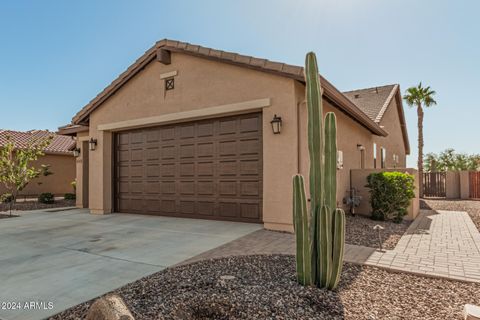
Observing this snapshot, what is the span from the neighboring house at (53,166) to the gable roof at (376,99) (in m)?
17.6

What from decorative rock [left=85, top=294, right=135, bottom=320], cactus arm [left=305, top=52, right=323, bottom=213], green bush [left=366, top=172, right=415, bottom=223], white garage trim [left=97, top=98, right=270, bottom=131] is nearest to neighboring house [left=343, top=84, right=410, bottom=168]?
green bush [left=366, top=172, right=415, bottom=223]

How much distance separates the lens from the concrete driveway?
3.39 meters

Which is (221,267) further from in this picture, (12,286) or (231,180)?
(231,180)

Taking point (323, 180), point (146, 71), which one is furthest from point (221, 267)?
point (146, 71)

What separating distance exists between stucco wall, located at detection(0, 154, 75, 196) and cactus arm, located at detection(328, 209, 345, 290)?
19.8 m

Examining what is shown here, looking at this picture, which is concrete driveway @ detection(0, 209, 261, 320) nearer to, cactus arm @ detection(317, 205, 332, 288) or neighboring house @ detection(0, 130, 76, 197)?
cactus arm @ detection(317, 205, 332, 288)

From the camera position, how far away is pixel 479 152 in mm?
25953

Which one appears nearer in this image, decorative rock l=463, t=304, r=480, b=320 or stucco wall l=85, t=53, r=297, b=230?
decorative rock l=463, t=304, r=480, b=320

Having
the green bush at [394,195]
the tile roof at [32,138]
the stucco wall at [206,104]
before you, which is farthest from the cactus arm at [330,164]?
the tile roof at [32,138]

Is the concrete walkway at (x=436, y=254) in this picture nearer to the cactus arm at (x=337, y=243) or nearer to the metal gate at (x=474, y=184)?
the cactus arm at (x=337, y=243)

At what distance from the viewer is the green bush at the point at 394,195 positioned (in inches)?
328

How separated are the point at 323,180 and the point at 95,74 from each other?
13362 mm

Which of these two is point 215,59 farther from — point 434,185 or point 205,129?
point 434,185

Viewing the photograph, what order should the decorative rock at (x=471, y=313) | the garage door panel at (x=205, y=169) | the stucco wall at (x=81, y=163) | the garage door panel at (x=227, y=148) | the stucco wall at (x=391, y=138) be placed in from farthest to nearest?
the stucco wall at (x=391, y=138)
the stucco wall at (x=81, y=163)
the garage door panel at (x=205, y=169)
the garage door panel at (x=227, y=148)
the decorative rock at (x=471, y=313)
